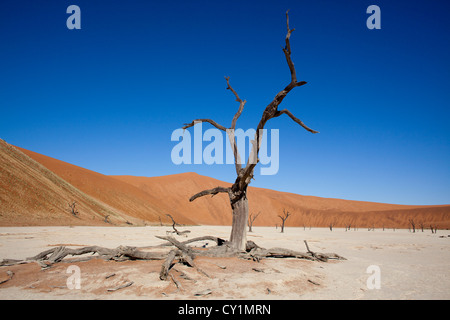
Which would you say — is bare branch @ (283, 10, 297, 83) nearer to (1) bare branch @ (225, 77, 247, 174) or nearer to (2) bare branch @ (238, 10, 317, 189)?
(2) bare branch @ (238, 10, 317, 189)

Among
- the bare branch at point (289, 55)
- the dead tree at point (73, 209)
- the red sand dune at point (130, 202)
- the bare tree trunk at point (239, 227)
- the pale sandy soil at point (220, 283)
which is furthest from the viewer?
the dead tree at point (73, 209)

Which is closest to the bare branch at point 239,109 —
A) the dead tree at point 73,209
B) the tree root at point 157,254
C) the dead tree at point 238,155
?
the dead tree at point 238,155

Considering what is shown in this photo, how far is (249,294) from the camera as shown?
567 cm

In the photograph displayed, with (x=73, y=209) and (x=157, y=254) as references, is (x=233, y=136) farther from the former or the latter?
(x=73, y=209)

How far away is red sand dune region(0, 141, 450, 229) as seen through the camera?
96.6 ft

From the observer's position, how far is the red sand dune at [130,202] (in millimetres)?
29438

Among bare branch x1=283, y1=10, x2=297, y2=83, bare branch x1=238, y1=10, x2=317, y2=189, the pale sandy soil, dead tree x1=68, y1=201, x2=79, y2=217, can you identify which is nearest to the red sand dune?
dead tree x1=68, y1=201, x2=79, y2=217

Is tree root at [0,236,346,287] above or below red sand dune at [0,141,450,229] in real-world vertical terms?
above

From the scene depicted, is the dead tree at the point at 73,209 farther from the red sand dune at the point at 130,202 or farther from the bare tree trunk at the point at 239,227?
the bare tree trunk at the point at 239,227

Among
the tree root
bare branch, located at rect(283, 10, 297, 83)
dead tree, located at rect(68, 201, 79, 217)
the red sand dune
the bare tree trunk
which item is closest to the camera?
the tree root

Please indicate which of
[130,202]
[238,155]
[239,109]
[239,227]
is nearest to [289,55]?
[239,109]

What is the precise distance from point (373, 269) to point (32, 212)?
3084 centimetres

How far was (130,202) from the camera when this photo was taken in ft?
172

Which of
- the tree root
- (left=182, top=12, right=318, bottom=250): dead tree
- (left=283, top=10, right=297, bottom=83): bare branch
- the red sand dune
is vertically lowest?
the red sand dune
